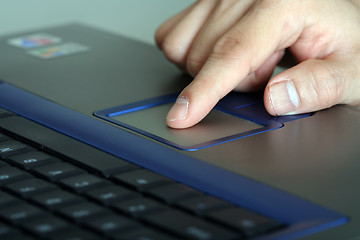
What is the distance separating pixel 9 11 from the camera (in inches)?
98.7

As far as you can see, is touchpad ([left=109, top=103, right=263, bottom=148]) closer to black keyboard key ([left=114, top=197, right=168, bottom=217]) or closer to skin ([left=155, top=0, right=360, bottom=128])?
skin ([left=155, top=0, right=360, bottom=128])

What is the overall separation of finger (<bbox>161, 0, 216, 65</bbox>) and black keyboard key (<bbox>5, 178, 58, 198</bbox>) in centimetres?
35

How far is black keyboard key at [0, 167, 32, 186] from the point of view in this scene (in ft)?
1.45

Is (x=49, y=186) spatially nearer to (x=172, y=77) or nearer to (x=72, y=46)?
(x=172, y=77)

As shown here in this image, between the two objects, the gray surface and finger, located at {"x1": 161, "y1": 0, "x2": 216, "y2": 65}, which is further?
the gray surface

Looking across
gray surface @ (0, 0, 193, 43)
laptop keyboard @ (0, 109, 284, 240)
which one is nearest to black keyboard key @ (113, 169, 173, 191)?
laptop keyboard @ (0, 109, 284, 240)

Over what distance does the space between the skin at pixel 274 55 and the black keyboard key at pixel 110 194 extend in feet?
0.49

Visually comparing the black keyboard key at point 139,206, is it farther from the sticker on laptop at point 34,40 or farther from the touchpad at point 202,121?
the sticker on laptop at point 34,40

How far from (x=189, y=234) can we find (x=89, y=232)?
0.06 meters

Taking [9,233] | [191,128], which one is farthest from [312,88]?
[9,233]

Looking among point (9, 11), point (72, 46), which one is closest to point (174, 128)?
point (72, 46)

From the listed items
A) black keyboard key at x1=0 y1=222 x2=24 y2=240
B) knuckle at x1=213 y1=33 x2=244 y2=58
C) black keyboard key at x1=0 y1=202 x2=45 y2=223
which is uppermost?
knuckle at x1=213 y1=33 x2=244 y2=58

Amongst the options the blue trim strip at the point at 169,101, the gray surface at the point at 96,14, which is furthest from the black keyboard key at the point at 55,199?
the gray surface at the point at 96,14

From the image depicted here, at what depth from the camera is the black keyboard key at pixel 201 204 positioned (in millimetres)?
390
